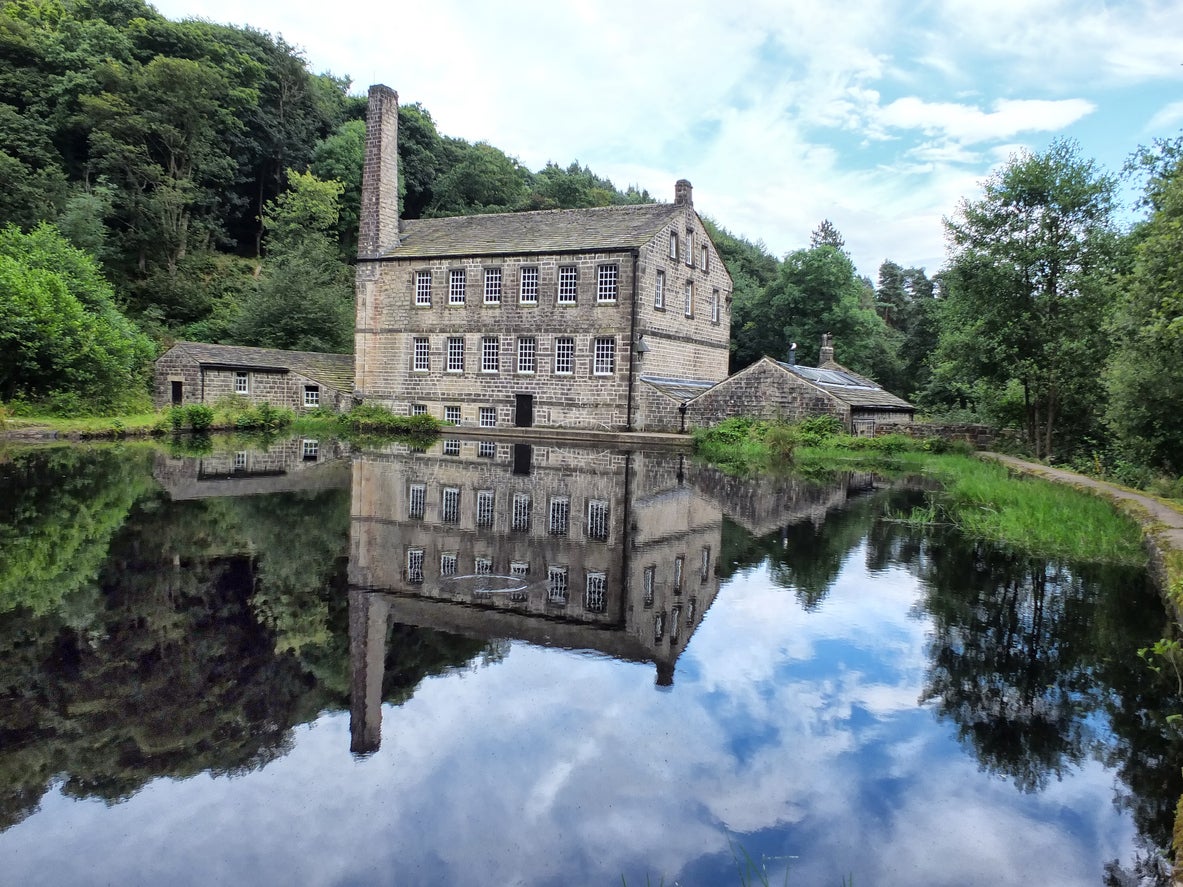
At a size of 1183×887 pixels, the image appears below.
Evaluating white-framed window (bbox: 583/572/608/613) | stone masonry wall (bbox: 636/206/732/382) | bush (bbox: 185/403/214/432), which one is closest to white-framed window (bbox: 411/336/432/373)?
bush (bbox: 185/403/214/432)

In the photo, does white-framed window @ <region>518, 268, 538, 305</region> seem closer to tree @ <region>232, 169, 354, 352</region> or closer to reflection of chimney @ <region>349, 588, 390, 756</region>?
tree @ <region>232, 169, 354, 352</region>

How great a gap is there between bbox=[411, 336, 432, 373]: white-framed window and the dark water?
23.9 metres

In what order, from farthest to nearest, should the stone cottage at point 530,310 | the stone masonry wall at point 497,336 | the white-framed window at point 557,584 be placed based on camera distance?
the stone masonry wall at point 497,336
the stone cottage at point 530,310
the white-framed window at point 557,584

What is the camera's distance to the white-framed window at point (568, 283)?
30781mm

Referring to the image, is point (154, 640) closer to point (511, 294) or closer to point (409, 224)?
point (511, 294)

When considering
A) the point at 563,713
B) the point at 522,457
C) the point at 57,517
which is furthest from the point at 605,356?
the point at 563,713

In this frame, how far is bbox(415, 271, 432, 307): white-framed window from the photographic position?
109 ft

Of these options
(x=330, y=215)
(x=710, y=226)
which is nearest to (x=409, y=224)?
(x=330, y=215)

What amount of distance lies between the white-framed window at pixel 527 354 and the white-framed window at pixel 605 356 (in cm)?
287

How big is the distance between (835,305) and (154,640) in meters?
44.7

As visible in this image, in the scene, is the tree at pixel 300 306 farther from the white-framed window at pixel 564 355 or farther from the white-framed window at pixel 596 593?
the white-framed window at pixel 596 593

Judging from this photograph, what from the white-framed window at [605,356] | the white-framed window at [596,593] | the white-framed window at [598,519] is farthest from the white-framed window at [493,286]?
the white-framed window at [596,593]

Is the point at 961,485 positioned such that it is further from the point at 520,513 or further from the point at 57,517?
the point at 57,517

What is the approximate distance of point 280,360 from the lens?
Result: 3478cm
